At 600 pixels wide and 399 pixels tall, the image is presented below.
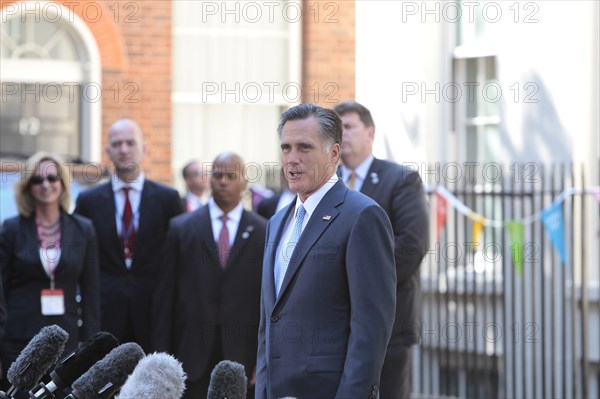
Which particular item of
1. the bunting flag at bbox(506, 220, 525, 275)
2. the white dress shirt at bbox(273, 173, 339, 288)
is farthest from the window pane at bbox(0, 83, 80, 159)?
the white dress shirt at bbox(273, 173, 339, 288)

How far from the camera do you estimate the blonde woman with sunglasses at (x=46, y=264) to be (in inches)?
334

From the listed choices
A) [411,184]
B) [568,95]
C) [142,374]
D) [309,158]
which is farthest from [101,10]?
[142,374]

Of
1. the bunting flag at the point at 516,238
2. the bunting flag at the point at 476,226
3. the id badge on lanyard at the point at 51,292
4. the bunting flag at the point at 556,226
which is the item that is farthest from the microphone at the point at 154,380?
the bunting flag at the point at 476,226

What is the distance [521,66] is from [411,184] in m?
5.40

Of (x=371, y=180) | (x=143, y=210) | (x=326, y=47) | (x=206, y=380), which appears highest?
(x=326, y=47)

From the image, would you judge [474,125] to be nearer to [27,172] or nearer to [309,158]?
[27,172]

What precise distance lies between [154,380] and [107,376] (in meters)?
0.44

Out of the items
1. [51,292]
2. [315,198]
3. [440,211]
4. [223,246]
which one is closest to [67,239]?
[51,292]

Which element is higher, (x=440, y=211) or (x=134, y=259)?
(x=440, y=211)

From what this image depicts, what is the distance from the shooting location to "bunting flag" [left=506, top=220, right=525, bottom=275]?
12.4 metres

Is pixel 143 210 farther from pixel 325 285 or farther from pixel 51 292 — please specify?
pixel 325 285

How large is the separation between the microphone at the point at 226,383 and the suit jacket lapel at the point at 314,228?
1489 millimetres

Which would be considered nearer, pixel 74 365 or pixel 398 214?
pixel 74 365

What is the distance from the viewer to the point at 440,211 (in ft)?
42.3
